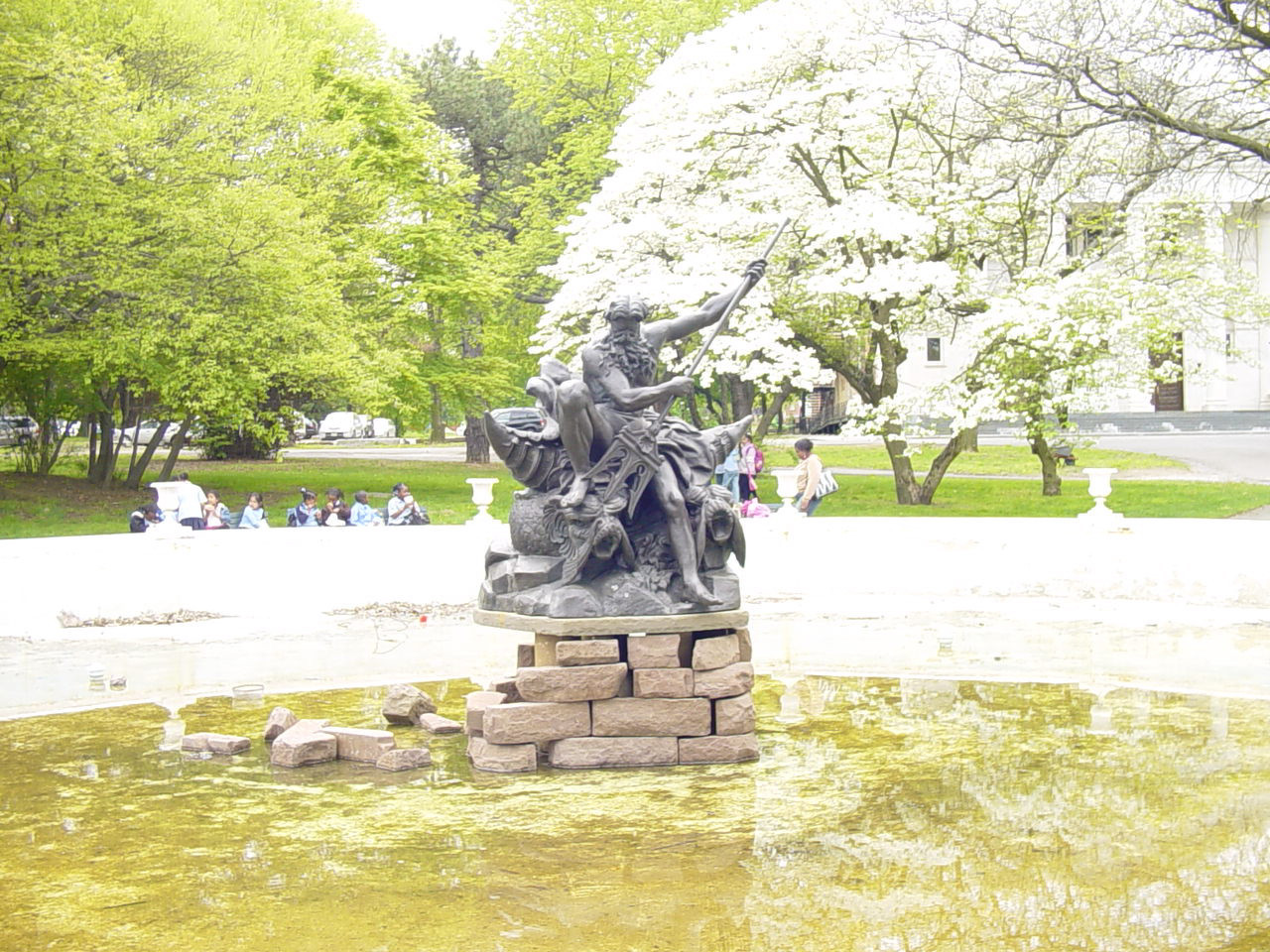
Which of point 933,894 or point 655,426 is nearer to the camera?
point 933,894

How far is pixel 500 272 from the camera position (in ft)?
114

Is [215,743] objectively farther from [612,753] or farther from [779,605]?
[779,605]

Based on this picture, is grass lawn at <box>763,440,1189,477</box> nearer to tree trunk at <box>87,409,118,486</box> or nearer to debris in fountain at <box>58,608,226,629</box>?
tree trunk at <box>87,409,118,486</box>

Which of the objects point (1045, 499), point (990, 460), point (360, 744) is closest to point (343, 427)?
point (990, 460)

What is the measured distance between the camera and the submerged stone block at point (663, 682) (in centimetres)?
919

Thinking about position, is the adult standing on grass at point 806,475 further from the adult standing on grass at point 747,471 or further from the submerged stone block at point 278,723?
the submerged stone block at point 278,723

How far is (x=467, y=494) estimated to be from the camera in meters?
29.8

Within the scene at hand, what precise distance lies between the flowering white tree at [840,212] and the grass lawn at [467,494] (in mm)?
1988

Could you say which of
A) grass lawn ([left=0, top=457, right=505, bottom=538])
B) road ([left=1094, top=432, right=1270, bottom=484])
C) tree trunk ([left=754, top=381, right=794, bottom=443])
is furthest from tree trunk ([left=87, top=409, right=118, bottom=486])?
road ([left=1094, top=432, right=1270, bottom=484])

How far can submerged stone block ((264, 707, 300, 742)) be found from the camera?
950 cm

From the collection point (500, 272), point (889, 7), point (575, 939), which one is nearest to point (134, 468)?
point (500, 272)

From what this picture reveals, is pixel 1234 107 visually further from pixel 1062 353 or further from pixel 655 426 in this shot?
pixel 655 426

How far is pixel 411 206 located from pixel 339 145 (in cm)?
383

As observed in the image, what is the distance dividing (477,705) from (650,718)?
44.2 inches
